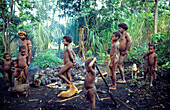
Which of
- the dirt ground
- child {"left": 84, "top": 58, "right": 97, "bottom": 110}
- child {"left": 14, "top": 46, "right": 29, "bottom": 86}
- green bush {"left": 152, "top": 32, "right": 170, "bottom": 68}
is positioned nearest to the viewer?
child {"left": 84, "top": 58, "right": 97, "bottom": 110}

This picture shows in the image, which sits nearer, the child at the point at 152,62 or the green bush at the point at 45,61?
the child at the point at 152,62

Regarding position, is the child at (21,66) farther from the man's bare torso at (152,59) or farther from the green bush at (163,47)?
the green bush at (163,47)

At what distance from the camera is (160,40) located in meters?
5.98

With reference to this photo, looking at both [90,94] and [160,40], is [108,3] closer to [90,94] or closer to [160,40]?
[160,40]

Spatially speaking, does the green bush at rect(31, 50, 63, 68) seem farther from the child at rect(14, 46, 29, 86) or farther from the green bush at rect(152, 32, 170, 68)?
the green bush at rect(152, 32, 170, 68)

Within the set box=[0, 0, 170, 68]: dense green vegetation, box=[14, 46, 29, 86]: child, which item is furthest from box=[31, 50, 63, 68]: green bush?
box=[14, 46, 29, 86]: child

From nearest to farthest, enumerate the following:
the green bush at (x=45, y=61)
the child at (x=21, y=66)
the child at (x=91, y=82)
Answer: the child at (x=91, y=82), the child at (x=21, y=66), the green bush at (x=45, y=61)

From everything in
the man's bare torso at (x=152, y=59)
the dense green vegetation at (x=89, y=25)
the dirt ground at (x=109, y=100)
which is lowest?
the dirt ground at (x=109, y=100)

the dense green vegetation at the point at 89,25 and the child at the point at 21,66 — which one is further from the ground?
the dense green vegetation at the point at 89,25

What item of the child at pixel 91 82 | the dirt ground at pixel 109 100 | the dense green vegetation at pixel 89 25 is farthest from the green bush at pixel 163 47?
the child at pixel 91 82

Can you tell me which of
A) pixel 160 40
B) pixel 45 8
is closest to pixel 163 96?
pixel 160 40

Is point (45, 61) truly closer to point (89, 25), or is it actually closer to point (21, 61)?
point (21, 61)

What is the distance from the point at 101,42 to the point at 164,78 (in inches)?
224

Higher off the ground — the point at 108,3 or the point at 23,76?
the point at 108,3
